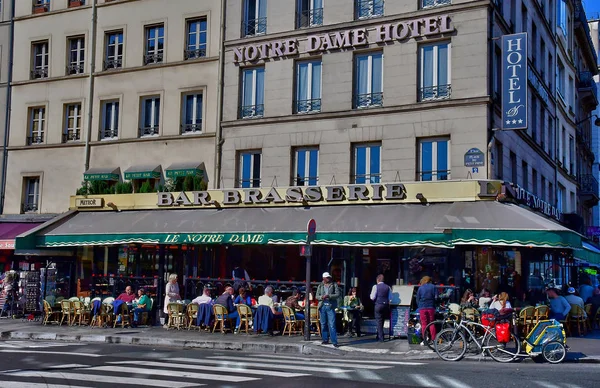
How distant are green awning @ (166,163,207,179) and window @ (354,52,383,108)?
5622mm

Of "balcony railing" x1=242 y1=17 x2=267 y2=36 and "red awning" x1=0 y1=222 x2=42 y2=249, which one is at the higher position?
"balcony railing" x1=242 y1=17 x2=267 y2=36

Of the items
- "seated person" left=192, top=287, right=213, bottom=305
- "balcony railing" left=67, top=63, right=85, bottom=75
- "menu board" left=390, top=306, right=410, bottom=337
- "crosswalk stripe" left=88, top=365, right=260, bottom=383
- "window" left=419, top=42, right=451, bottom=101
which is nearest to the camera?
"crosswalk stripe" left=88, top=365, right=260, bottom=383

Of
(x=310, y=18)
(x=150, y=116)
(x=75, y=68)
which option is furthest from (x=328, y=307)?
(x=75, y=68)

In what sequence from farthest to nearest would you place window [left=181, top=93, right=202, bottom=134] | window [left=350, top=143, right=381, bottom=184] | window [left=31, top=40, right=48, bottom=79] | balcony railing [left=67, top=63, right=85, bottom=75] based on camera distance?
window [left=31, top=40, right=48, bottom=79] → balcony railing [left=67, top=63, right=85, bottom=75] → window [left=181, top=93, right=202, bottom=134] → window [left=350, top=143, right=381, bottom=184]

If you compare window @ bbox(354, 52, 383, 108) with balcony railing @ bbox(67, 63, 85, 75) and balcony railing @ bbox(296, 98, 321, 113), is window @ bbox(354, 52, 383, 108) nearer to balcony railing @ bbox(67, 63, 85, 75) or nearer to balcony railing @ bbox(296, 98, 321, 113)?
balcony railing @ bbox(296, 98, 321, 113)

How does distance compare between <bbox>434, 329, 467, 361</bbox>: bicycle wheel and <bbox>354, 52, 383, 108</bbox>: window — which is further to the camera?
<bbox>354, 52, 383, 108</bbox>: window

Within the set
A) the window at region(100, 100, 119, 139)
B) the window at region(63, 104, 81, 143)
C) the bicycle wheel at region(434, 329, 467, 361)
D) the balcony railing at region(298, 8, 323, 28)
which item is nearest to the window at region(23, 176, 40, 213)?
the window at region(63, 104, 81, 143)

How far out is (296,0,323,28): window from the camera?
21672 mm

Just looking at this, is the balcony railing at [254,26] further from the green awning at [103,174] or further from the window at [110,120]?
the green awning at [103,174]

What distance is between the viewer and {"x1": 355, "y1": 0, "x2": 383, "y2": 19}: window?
20688mm

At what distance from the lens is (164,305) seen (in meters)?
20.1

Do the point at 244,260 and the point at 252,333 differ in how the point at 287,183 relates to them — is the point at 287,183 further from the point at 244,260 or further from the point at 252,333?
the point at 252,333

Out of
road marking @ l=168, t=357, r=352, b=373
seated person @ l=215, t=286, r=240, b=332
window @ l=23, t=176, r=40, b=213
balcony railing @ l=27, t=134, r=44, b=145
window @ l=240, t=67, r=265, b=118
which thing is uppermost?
window @ l=240, t=67, r=265, b=118

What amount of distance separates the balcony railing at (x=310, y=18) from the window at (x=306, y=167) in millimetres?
3936
